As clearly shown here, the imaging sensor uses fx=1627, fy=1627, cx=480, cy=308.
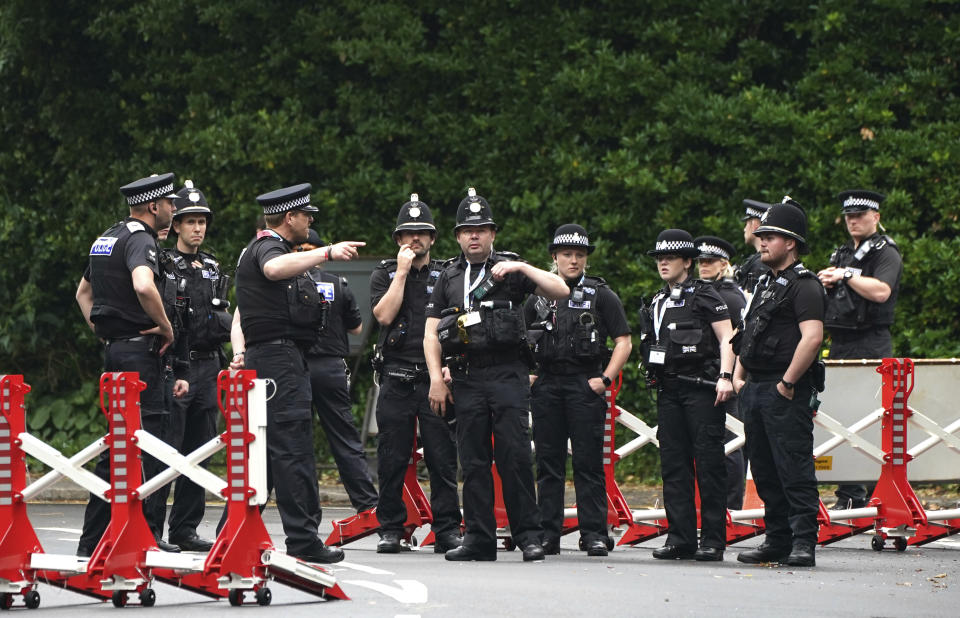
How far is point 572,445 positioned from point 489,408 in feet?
2.89

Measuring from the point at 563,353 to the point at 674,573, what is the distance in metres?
1.80

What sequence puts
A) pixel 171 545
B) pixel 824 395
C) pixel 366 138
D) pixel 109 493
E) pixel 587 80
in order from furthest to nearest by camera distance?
1. pixel 366 138
2. pixel 587 80
3. pixel 824 395
4. pixel 171 545
5. pixel 109 493

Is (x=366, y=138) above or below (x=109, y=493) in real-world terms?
above

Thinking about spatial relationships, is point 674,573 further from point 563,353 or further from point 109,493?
point 109,493

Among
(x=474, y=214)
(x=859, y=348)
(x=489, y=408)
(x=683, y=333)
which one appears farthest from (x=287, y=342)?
(x=859, y=348)

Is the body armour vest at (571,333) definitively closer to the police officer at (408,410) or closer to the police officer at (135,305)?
the police officer at (408,410)

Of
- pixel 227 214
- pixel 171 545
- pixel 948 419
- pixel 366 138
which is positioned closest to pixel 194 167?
pixel 227 214

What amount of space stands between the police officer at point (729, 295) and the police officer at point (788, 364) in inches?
75.5

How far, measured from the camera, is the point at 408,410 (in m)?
11.4

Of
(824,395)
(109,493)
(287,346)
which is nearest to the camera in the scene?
(109,493)

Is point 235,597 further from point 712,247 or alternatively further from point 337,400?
point 712,247

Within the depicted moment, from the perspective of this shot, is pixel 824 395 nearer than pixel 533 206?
Yes

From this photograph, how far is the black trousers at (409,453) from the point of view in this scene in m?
11.3

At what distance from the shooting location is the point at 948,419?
41.2ft
